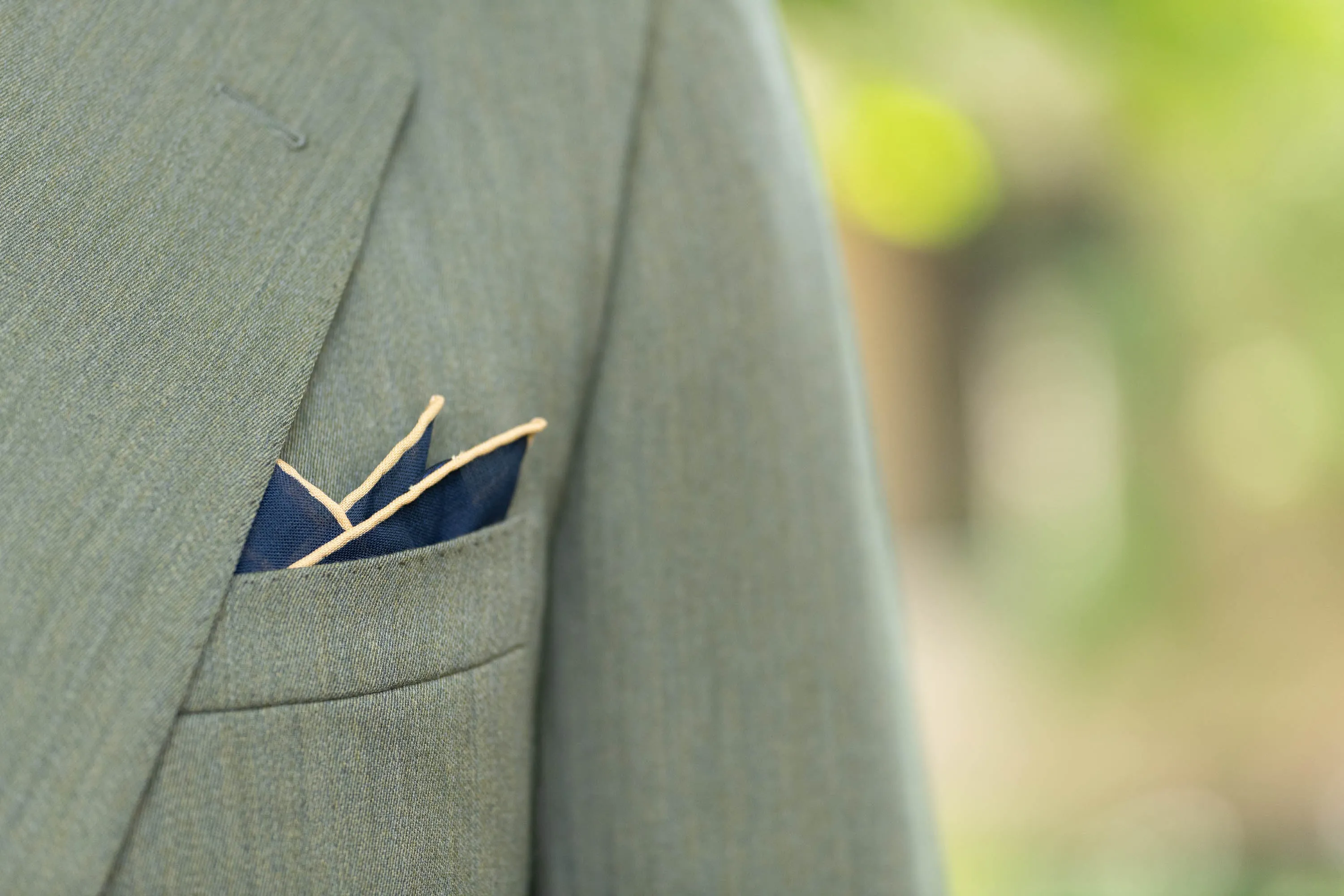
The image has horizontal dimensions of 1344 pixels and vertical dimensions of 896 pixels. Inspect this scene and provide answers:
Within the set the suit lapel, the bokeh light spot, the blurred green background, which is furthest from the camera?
the blurred green background

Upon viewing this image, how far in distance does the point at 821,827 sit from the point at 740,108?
28cm

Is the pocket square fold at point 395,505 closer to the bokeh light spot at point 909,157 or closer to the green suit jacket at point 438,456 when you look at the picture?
the green suit jacket at point 438,456

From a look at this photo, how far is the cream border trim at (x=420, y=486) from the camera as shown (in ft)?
1.14

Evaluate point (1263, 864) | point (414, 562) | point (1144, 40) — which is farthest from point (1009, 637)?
point (414, 562)

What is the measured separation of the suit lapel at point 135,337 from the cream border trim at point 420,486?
2cm

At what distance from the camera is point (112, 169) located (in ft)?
1.17

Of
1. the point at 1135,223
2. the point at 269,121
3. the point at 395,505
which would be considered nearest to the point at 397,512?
the point at 395,505

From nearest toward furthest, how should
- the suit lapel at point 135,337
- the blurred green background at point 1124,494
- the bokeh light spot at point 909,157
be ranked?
the suit lapel at point 135,337
the bokeh light spot at point 909,157
the blurred green background at point 1124,494

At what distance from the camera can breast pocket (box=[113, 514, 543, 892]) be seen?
0.33 metres

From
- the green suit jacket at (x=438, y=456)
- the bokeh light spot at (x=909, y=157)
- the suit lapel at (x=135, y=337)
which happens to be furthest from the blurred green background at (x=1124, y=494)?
the suit lapel at (x=135, y=337)

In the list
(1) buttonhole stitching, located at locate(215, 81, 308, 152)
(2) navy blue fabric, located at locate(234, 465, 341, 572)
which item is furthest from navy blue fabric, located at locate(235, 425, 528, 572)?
(1) buttonhole stitching, located at locate(215, 81, 308, 152)

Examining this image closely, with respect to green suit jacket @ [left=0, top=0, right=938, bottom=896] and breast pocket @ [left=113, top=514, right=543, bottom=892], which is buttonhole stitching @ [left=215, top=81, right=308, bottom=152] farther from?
breast pocket @ [left=113, top=514, right=543, bottom=892]

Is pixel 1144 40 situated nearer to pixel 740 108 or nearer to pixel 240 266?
pixel 740 108

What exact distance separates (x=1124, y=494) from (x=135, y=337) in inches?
98.1
